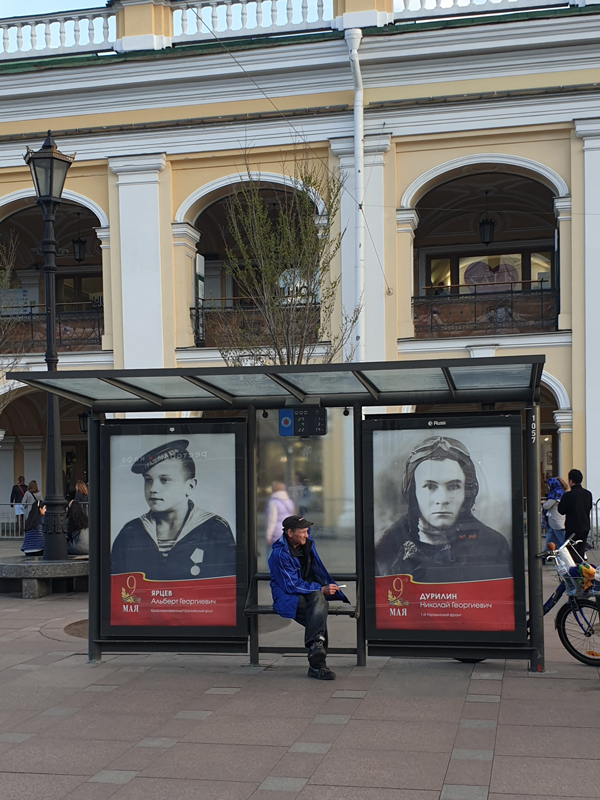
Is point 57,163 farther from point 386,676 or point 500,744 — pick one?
point 500,744

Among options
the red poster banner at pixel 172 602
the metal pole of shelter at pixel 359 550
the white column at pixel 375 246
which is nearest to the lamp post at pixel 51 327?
the red poster banner at pixel 172 602

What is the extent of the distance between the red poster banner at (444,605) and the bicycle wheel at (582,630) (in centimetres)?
57

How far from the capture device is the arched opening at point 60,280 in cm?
2362

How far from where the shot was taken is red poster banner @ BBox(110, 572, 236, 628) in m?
8.70

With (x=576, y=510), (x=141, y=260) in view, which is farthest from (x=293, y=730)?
(x=141, y=260)

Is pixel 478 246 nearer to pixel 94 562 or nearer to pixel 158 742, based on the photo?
pixel 94 562

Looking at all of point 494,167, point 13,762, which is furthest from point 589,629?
point 494,167

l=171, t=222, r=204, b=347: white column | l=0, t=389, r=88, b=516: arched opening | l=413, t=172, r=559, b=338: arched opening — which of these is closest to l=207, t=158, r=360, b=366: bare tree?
l=171, t=222, r=204, b=347: white column

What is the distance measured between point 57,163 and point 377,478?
7669 mm

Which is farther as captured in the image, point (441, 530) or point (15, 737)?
point (441, 530)

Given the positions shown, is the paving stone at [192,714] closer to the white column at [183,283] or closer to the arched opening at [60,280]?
the white column at [183,283]

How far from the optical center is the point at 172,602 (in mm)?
8797

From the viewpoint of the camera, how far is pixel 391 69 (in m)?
20.5

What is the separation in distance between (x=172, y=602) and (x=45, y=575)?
18.0ft
